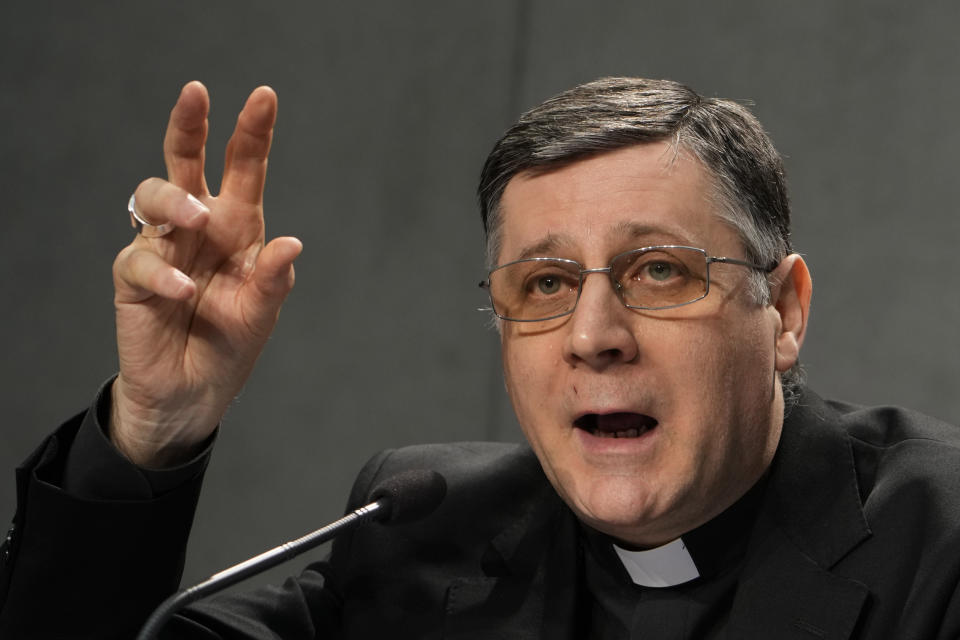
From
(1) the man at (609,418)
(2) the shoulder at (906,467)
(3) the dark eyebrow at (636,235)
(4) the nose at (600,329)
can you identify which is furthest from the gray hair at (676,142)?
(2) the shoulder at (906,467)

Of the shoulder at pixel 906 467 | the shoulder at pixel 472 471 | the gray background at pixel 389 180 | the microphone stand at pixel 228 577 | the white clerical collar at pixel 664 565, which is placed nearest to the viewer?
the microphone stand at pixel 228 577

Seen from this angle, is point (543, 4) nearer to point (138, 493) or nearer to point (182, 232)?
point (182, 232)

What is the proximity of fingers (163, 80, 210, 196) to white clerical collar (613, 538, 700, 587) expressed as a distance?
0.90 m

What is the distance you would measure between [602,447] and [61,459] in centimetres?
80

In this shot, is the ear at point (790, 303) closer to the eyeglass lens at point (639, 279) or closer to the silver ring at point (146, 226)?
the eyeglass lens at point (639, 279)

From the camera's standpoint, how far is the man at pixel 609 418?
1503 millimetres

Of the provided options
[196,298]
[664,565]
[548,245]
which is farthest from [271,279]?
[664,565]

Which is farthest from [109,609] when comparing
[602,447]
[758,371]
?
[758,371]

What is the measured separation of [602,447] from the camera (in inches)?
60.1

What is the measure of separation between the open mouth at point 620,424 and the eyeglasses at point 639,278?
0.54ft

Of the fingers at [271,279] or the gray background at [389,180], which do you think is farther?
the gray background at [389,180]

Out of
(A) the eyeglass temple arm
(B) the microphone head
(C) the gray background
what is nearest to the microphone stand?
(B) the microphone head

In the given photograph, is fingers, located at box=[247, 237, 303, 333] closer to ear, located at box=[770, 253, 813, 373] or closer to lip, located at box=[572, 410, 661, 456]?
lip, located at box=[572, 410, 661, 456]

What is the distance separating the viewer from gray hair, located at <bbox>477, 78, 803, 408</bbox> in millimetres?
1607
